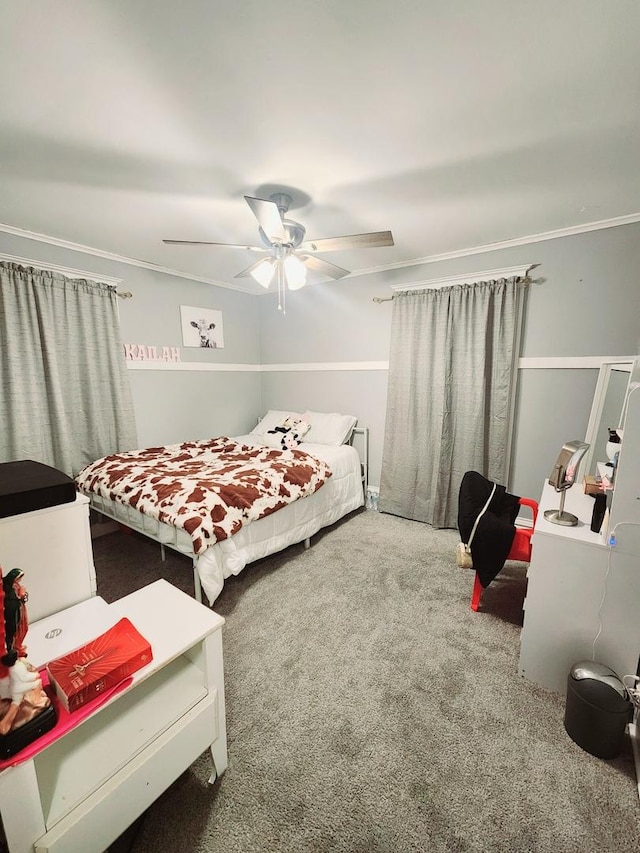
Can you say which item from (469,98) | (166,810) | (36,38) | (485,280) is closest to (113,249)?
(36,38)

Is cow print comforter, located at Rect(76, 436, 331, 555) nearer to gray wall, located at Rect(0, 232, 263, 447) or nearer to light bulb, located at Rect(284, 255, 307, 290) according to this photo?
gray wall, located at Rect(0, 232, 263, 447)

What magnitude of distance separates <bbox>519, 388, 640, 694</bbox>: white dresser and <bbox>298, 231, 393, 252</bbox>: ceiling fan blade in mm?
1347

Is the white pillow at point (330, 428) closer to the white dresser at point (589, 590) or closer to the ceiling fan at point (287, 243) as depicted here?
→ the ceiling fan at point (287, 243)

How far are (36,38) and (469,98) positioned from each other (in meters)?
1.45

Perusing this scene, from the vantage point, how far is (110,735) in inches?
36.7

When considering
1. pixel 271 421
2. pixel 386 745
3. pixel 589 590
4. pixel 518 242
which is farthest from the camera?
pixel 271 421

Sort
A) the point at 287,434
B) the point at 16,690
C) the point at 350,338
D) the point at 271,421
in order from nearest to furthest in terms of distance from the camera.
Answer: the point at 16,690
the point at 287,434
the point at 350,338
the point at 271,421

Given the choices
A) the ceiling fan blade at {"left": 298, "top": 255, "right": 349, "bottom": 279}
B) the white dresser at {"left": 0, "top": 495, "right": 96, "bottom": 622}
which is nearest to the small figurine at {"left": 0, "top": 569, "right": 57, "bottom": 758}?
the white dresser at {"left": 0, "top": 495, "right": 96, "bottom": 622}

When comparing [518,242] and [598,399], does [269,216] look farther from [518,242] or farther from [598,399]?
[598,399]

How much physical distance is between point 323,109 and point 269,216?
48 cm

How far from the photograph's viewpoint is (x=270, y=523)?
232 cm

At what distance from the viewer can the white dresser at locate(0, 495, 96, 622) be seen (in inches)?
38.7

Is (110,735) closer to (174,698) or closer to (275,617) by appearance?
(174,698)

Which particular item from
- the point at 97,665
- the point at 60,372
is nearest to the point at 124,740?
the point at 97,665
